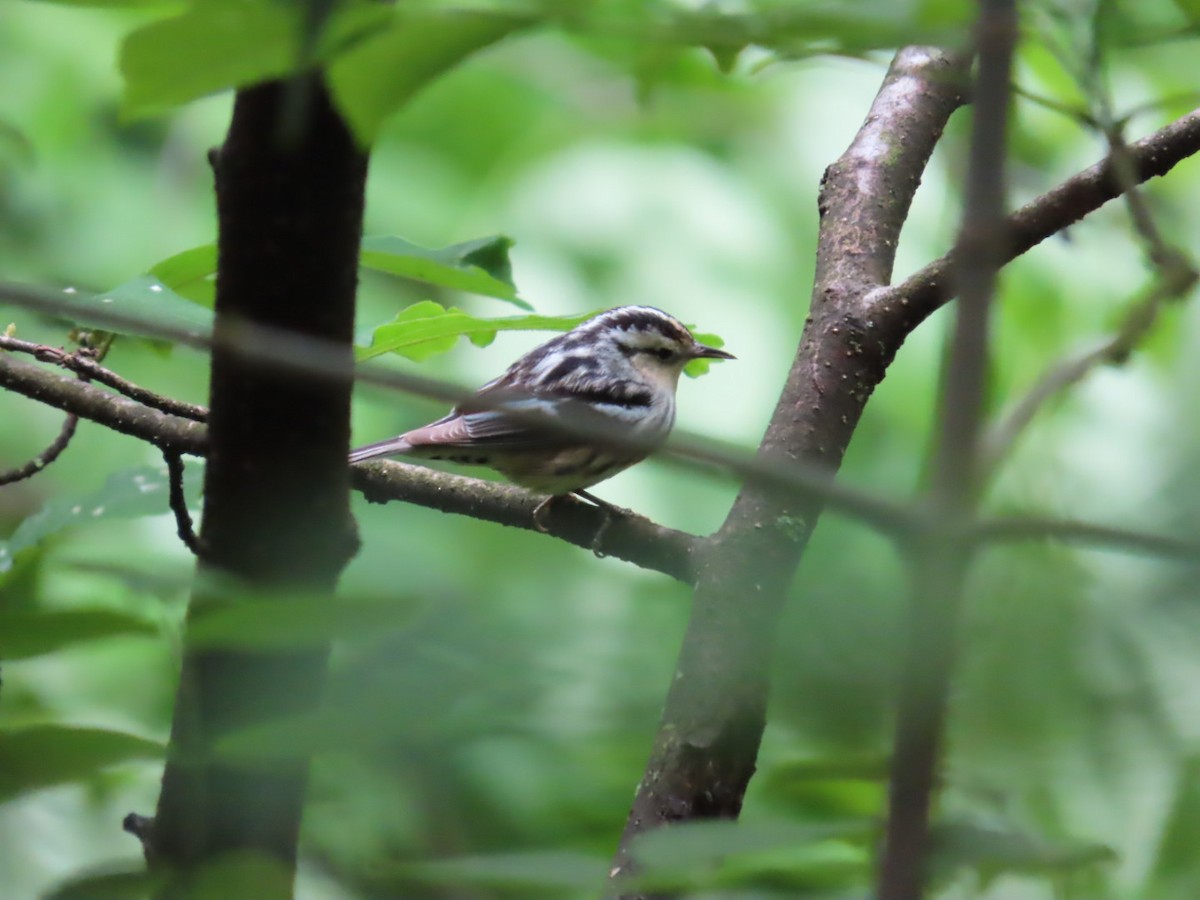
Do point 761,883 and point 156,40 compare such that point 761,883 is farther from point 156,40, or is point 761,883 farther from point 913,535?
point 156,40

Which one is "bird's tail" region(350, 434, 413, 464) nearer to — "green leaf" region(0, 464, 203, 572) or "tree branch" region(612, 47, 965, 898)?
"green leaf" region(0, 464, 203, 572)

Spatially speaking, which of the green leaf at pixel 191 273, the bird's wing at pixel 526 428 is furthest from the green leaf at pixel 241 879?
the bird's wing at pixel 526 428

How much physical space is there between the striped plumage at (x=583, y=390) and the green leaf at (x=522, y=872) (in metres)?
2.66

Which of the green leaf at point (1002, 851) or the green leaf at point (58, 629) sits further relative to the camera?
the green leaf at point (58, 629)

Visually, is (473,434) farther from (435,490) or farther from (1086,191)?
(1086,191)

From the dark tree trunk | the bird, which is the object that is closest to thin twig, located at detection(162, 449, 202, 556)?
the dark tree trunk

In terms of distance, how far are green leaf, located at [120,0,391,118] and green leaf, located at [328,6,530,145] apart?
0.01 meters

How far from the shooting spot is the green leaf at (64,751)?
75 centimetres

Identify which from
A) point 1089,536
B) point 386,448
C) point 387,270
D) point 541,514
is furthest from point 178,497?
point 386,448

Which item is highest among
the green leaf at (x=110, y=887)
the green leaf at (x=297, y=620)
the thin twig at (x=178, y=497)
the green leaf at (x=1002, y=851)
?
the thin twig at (x=178, y=497)

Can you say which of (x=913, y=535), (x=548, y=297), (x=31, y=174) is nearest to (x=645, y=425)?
(x=548, y=297)

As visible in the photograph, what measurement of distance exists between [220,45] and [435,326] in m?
1.05

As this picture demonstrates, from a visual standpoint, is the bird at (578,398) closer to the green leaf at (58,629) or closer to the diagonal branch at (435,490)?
the diagonal branch at (435,490)

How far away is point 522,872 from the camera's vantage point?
66 cm
